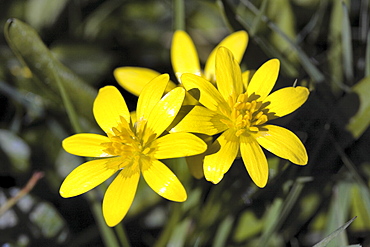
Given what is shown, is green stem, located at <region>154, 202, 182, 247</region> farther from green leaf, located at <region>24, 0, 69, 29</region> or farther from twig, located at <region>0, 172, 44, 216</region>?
green leaf, located at <region>24, 0, 69, 29</region>

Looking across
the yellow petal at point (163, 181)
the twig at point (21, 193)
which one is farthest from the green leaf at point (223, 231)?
the twig at point (21, 193)

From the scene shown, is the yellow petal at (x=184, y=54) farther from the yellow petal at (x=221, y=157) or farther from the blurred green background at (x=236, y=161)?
the yellow petal at (x=221, y=157)

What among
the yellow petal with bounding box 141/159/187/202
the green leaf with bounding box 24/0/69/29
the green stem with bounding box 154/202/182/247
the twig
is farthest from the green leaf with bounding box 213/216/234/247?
the green leaf with bounding box 24/0/69/29

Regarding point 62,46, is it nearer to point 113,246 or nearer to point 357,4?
point 113,246

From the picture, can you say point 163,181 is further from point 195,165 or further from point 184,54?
point 184,54

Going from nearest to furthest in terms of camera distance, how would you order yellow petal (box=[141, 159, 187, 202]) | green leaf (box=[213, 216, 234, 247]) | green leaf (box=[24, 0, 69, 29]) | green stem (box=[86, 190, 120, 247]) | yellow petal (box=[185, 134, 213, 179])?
1. yellow petal (box=[141, 159, 187, 202])
2. yellow petal (box=[185, 134, 213, 179])
3. green stem (box=[86, 190, 120, 247])
4. green leaf (box=[213, 216, 234, 247])
5. green leaf (box=[24, 0, 69, 29])

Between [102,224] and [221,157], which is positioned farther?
[102,224]

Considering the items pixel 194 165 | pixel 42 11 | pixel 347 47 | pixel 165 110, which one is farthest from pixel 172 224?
pixel 42 11
